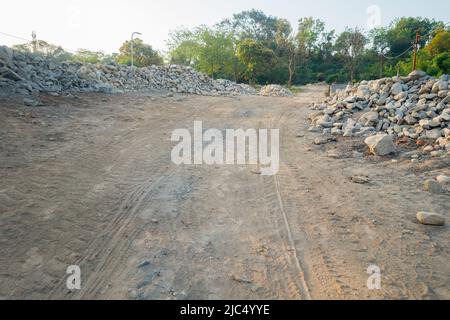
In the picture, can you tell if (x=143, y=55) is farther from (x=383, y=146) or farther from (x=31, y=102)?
(x=383, y=146)

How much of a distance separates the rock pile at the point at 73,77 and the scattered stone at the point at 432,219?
9996 millimetres

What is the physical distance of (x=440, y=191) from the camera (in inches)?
184

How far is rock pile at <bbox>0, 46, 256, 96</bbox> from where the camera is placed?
30.6 ft

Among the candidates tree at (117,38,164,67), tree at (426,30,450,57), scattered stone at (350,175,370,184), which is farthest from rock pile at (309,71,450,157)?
tree at (117,38,164,67)

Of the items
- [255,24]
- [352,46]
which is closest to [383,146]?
→ [352,46]

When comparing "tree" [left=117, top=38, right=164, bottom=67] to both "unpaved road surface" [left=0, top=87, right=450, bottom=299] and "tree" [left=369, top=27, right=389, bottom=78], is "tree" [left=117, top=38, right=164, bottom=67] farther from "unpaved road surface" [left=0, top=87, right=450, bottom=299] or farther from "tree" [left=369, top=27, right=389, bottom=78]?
"tree" [left=369, top=27, right=389, bottom=78]

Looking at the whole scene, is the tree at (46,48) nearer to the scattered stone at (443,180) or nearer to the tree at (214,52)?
the tree at (214,52)

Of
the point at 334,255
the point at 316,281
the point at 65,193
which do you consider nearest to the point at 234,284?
the point at 316,281

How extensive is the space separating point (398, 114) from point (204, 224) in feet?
20.0

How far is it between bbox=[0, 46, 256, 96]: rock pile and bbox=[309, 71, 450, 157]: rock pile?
8.01 m

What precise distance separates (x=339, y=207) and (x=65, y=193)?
12.5 feet

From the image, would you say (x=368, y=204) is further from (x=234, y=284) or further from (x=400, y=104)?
(x=400, y=104)

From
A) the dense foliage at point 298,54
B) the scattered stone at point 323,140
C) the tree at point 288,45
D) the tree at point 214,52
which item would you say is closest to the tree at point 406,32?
the dense foliage at point 298,54

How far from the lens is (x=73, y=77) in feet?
36.6
